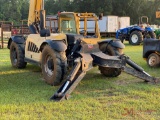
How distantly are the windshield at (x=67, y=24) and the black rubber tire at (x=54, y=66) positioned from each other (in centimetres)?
105

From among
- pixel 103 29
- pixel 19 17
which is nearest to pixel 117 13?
pixel 103 29

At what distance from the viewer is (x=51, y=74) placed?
24.8 feet

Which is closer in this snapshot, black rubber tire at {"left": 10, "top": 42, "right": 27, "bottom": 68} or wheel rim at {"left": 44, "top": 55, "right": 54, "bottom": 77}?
wheel rim at {"left": 44, "top": 55, "right": 54, "bottom": 77}

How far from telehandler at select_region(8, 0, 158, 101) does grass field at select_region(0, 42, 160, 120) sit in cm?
27

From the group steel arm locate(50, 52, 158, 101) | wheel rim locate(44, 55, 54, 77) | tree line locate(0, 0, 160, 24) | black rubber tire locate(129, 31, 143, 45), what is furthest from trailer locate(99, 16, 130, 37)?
steel arm locate(50, 52, 158, 101)

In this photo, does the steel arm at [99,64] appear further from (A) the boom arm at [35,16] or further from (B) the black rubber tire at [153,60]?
(A) the boom arm at [35,16]

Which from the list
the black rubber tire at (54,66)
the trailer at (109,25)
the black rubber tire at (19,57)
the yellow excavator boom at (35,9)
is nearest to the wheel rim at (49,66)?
the black rubber tire at (54,66)

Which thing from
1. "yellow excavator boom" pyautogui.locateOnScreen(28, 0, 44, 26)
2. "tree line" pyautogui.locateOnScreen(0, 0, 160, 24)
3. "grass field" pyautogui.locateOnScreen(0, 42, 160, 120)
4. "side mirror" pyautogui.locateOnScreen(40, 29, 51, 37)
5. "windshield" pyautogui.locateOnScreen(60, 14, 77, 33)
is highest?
"tree line" pyautogui.locateOnScreen(0, 0, 160, 24)

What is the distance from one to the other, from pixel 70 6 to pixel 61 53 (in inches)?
1603

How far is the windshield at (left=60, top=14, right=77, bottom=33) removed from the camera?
27.2 feet

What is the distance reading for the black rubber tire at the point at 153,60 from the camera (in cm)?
1000

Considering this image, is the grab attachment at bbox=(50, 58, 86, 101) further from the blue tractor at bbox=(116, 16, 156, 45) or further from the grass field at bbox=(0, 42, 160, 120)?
the blue tractor at bbox=(116, 16, 156, 45)

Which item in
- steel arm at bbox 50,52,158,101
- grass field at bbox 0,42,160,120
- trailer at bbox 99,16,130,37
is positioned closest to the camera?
grass field at bbox 0,42,160,120

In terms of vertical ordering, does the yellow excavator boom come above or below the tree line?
below
